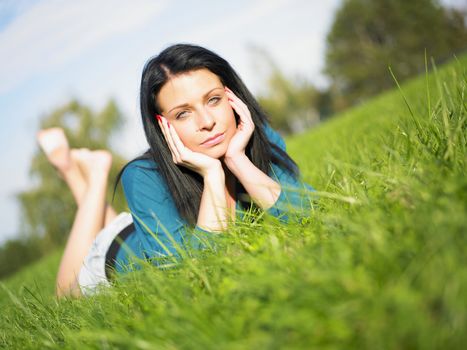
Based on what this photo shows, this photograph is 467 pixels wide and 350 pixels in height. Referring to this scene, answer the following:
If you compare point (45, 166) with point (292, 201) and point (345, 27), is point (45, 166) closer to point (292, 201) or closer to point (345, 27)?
point (292, 201)

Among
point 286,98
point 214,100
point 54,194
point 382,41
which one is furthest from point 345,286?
point 382,41

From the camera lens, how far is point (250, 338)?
834 mm

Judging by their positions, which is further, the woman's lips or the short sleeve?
the short sleeve

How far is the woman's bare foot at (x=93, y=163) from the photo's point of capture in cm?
391

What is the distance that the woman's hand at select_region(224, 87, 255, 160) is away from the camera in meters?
2.46

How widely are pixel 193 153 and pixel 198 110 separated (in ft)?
0.89

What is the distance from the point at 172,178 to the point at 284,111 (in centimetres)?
3282

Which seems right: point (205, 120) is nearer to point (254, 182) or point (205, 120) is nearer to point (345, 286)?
point (254, 182)

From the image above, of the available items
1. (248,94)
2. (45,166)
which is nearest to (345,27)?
(45,166)

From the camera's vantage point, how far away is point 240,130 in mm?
2623

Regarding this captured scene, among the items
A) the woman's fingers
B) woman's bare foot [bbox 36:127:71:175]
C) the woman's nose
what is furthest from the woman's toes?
the woman's nose

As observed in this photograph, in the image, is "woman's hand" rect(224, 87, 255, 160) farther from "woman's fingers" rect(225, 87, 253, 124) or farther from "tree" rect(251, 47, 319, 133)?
"tree" rect(251, 47, 319, 133)

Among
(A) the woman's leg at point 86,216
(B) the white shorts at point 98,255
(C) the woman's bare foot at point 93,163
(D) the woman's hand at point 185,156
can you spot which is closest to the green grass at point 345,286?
(D) the woman's hand at point 185,156

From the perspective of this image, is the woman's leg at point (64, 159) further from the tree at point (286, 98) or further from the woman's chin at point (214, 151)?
the tree at point (286, 98)
